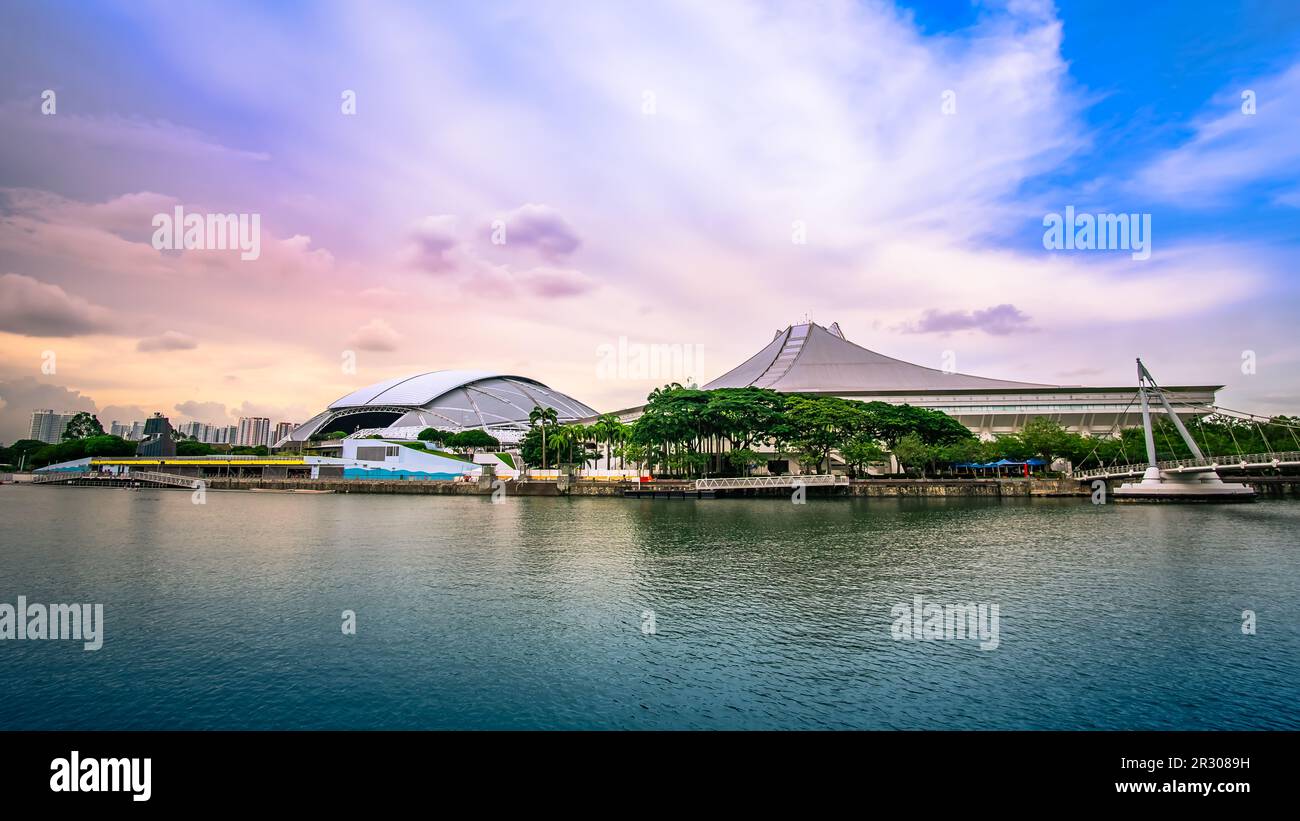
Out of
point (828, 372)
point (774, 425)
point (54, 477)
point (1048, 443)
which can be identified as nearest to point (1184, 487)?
point (1048, 443)

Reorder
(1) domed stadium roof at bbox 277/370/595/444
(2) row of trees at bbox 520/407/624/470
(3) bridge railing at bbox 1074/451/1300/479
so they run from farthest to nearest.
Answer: (1) domed stadium roof at bbox 277/370/595/444 < (2) row of trees at bbox 520/407/624/470 < (3) bridge railing at bbox 1074/451/1300/479

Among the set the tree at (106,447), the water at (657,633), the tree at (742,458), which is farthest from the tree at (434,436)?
the water at (657,633)

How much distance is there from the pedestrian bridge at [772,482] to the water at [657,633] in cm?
2196

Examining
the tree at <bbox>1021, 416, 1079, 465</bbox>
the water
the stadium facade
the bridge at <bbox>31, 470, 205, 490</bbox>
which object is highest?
the stadium facade

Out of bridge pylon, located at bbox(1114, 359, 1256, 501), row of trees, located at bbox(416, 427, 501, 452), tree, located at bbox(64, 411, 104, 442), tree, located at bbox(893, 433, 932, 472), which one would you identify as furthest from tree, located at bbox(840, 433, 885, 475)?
tree, located at bbox(64, 411, 104, 442)

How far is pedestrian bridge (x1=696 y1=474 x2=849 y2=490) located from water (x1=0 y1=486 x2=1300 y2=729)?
72.0 ft

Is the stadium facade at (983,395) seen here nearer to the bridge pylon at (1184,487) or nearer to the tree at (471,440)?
the tree at (471,440)

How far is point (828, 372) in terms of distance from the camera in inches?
2921

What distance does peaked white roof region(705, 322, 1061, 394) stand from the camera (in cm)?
6988

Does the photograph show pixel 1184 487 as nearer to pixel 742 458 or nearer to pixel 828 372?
pixel 742 458

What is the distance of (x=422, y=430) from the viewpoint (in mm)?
85750

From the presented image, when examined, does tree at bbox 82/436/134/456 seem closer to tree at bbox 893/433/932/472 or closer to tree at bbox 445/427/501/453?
tree at bbox 445/427/501/453
